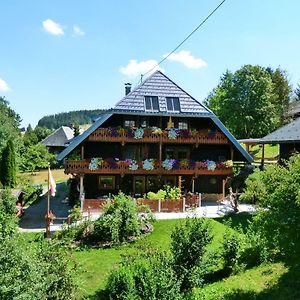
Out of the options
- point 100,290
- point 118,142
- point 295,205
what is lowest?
point 100,290

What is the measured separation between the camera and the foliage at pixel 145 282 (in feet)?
33.8

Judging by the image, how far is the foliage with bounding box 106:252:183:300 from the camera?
33.8 ft

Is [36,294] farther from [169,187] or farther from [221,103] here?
[221,103]

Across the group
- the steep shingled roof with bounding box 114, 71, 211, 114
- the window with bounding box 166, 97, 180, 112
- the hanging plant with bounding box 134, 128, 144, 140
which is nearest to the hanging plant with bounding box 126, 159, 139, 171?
the hanging plant with bounding box 134, 128, 144, 140

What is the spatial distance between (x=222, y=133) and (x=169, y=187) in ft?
18.2

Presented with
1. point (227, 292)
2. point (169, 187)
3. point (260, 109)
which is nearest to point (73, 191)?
point (169, 187)

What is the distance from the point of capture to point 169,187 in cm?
2681

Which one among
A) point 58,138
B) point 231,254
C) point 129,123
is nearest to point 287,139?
point 231,254

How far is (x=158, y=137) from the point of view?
27.2 m

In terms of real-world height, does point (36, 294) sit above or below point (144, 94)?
below

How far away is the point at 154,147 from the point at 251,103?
34.1 meters

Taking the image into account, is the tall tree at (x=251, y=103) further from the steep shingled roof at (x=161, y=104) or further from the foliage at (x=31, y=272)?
the foliage at (x=31, y=272)

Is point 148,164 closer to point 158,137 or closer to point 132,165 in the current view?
point 132,165

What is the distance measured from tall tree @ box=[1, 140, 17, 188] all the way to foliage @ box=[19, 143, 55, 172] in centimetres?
1549
